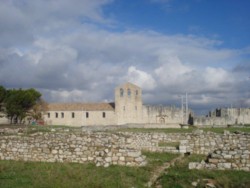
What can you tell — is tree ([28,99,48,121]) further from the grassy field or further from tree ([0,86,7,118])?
the grassy field

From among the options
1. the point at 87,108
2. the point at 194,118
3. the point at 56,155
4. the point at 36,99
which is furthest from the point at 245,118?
the point at 56,155

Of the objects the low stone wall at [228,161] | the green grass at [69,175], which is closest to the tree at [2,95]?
the green grass at [69,175]

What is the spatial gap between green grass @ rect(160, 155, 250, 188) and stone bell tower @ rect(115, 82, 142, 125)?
63000mm

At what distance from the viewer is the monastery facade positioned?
7644cm

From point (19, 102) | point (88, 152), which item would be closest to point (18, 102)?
point (19, 102)

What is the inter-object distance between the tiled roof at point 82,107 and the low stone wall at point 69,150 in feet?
198

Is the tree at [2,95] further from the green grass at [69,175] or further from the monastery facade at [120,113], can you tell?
the green grass at [69,175]

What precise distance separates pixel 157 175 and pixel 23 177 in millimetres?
4686

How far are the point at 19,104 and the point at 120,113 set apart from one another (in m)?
21.3

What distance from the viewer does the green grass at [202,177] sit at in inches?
448

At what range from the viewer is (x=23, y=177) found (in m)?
12.2

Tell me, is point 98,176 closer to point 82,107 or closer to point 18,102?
point 18,102

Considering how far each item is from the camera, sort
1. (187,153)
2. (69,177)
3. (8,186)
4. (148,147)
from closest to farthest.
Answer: (8,186) → (69,177) → (187,153) → (148,147)

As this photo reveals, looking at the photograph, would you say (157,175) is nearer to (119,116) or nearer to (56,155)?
(56,155)
